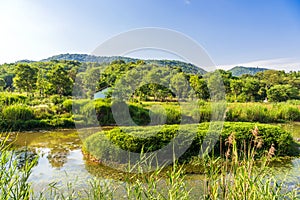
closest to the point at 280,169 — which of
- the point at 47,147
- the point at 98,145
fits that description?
the point at 98,145

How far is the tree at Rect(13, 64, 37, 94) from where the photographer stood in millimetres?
18719

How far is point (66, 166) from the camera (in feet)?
19.6

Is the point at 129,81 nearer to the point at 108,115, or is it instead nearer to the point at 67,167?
the point at 108,115

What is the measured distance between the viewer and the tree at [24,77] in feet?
61.4

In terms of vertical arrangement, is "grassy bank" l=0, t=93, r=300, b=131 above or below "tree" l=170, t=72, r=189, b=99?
below

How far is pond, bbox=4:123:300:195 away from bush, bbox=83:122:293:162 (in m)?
0.37

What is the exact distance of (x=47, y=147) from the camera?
781 centimetres

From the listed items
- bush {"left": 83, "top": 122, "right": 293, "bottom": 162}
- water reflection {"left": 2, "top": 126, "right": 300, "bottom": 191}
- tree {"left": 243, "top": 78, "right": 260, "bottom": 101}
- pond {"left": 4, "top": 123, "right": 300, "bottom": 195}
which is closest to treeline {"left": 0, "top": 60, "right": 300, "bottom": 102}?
tree {"left": 243, "top": 78, "right": 260, "bottom": 101}

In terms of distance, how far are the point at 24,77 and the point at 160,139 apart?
16.0 meters

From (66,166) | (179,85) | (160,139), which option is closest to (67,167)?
(66,166)

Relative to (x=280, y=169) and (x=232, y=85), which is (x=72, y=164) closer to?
(x=280, y=169)

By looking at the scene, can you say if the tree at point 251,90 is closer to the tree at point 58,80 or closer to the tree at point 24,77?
the tree at point 58,80

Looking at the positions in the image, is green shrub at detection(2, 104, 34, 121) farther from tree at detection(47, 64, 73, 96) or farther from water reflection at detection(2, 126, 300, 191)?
tree at detection(47, 64, 73, 96)

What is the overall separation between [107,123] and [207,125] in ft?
18.8
